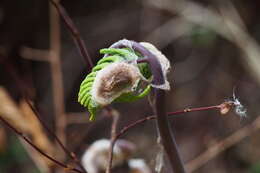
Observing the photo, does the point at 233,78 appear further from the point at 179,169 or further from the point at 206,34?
the point at 179,169

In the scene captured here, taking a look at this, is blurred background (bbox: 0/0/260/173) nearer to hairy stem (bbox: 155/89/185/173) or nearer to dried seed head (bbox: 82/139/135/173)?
dried seed head (bbox: 82/139/135/173)

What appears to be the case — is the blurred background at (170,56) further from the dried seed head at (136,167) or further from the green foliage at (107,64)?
the green foliage at (107,64)

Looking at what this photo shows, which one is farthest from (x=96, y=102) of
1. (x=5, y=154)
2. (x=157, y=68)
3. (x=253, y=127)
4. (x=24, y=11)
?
(x=24, y=11)

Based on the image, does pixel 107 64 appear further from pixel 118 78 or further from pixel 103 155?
pixel 103 155

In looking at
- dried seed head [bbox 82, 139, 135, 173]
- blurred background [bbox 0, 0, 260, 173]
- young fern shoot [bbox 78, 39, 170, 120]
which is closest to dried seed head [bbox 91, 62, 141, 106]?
young fern shoot [bbox 78, 39, 170, 120]

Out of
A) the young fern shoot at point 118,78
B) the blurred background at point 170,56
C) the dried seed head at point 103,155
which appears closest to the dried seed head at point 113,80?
the young fern shoot at point 118,78

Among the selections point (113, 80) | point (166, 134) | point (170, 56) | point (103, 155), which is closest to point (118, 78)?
point (113, 80)
